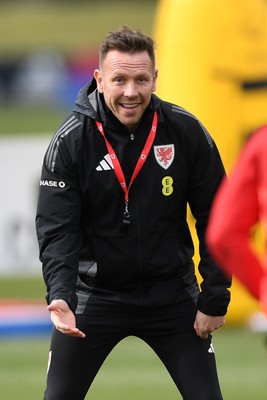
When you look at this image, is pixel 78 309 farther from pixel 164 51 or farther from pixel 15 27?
pixel 15 27

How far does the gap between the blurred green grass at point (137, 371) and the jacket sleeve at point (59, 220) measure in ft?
12.0

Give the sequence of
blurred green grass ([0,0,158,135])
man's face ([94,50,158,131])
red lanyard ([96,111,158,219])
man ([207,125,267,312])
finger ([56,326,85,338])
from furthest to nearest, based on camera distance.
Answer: blurred green grass ([0,0,158,135]) → red lanyard ([96,111,158,219]) → man's face ([94,50,158,131]) → finger ([56,326,85,338]) → man ([207,125,267,312])

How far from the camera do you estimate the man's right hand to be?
5559mm

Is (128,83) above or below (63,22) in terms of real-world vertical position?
below

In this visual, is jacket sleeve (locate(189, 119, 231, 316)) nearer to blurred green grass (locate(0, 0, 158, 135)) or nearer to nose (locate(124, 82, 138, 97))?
nose (locate(124, 82, 138, 97))

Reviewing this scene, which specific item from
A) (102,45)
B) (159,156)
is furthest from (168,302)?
(102,45)

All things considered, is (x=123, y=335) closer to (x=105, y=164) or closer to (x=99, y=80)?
(x=105, y=164)

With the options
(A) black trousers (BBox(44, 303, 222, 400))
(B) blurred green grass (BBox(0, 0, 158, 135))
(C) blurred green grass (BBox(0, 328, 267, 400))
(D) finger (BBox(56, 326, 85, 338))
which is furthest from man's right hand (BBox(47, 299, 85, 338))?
(B) blurred green grass (BBox(0, 0, 158, 135))

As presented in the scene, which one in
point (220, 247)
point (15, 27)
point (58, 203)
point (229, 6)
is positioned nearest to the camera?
point (220, 247)

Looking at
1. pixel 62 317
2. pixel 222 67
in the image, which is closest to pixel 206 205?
pixel 62 317

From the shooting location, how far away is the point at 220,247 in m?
4.30

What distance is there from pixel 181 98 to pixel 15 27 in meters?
42.5

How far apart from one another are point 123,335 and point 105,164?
0.83 m

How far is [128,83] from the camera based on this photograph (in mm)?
5641
